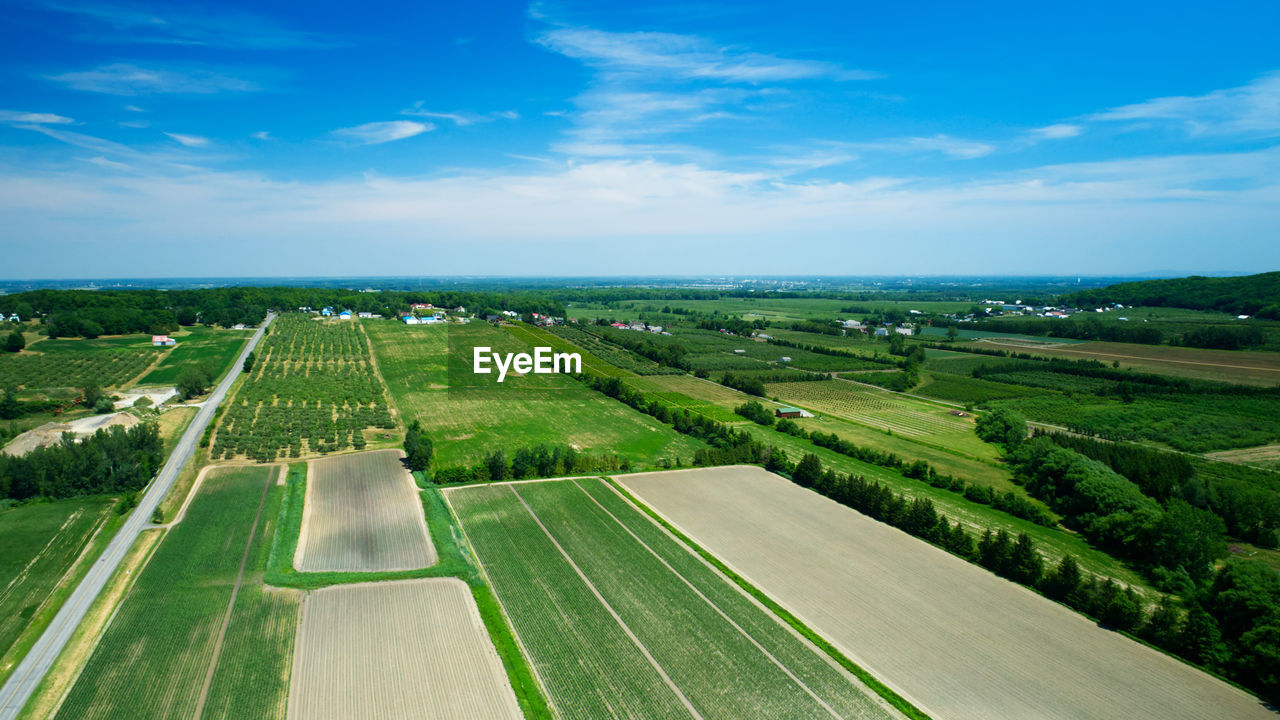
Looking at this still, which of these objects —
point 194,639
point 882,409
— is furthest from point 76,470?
point 882,409

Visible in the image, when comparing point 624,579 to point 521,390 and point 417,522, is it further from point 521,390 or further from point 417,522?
point 521,390

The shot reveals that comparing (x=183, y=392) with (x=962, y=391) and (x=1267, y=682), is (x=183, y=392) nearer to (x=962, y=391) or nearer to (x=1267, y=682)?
(x=1267, y=682)

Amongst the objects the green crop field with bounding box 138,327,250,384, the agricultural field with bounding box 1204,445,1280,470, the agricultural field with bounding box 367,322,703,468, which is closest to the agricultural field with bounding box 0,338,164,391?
the green crop field with bounding box 138,327,250,384

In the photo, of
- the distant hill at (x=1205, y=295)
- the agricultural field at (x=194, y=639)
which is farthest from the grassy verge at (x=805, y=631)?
the distant hill at (x=1205, y=295)

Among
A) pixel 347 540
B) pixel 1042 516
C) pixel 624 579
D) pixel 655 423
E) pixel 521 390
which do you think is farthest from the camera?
pixel 521 390

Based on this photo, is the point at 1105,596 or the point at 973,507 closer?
the point at 1105,596

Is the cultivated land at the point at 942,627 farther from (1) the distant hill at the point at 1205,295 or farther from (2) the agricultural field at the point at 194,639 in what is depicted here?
(1) the distant hill at the point at 1205,295

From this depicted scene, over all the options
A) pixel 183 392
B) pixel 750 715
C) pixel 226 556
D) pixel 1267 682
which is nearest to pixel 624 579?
pixel 750 715

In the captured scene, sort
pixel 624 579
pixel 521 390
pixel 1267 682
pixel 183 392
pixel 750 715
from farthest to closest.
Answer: pixel 521 390, pixel 183 392, pixel 624 579, pixel 1267 682, pixel 750 715
